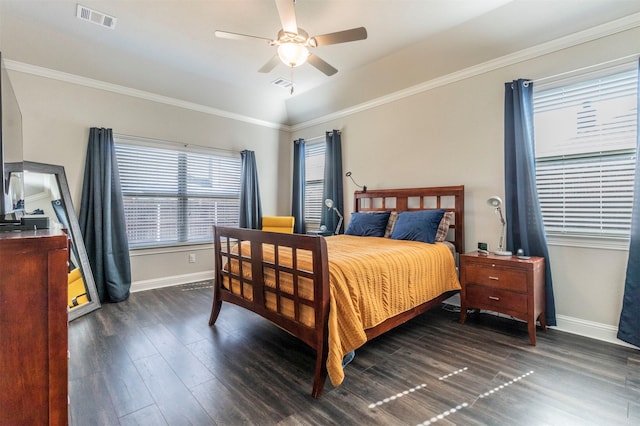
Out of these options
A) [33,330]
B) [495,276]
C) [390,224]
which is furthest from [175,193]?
[495,276]

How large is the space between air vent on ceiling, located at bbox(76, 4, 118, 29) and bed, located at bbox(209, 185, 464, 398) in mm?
2269

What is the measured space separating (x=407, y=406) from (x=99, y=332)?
268cm

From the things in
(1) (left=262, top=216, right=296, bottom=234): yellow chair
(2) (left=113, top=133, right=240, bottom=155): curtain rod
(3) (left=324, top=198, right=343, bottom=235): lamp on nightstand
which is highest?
(2) (left=113, top=133, right=240, bottom=155): curtain rod

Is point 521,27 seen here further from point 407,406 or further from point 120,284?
point 120,284

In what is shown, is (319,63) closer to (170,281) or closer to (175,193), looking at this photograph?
(175,193)

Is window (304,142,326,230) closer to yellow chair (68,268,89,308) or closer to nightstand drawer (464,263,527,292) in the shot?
nightstand drawer (464,263,527,292)

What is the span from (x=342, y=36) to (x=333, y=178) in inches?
98.3

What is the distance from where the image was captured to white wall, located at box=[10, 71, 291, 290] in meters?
3.31

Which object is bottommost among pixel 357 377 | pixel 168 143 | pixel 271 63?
pixel 357 377

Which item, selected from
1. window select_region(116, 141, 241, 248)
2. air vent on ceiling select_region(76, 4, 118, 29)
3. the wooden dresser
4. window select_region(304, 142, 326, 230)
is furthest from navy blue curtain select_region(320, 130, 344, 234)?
the wooden dresser

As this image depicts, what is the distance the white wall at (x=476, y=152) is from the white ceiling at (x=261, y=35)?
0.24 metres

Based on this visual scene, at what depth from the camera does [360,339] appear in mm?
1911

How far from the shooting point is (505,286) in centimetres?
260

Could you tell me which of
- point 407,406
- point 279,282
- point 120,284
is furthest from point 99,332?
point 407,406
